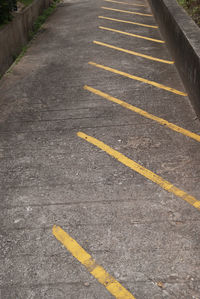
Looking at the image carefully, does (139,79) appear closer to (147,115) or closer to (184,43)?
(184,43)

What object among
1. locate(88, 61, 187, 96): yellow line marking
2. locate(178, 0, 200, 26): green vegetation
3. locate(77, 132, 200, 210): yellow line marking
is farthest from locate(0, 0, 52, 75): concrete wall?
locate(178, 0, 200, 26): green vegetation

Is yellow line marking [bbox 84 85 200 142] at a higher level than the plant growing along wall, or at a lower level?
lower

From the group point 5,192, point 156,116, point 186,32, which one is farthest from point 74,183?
point 186,32

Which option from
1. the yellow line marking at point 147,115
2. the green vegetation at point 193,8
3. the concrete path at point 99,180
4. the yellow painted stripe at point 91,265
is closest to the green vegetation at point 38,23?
the concrete path at point 99,180

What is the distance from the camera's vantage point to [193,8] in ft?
30.4

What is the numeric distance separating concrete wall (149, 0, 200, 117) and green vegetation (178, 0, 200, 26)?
32 centimetres

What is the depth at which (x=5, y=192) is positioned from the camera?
4848mm

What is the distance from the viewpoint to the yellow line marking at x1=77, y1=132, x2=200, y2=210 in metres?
4.47

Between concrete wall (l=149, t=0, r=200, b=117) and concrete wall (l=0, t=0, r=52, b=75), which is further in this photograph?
concrete wall (l=0, t=0, r=52, b=75)

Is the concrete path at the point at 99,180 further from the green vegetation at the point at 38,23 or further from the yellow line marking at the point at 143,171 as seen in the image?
the green vegetation at the point at 38,23

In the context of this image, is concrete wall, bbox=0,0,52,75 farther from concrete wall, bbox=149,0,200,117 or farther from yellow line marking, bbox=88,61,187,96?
concrete wall, bbox=149,0,200,117

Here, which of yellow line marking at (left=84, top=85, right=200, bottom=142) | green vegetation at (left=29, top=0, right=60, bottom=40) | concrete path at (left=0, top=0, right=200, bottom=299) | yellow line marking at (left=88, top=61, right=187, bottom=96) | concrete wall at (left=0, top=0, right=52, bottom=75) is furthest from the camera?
green vegetation at (left=29, top=0, right=60, bottom=40)

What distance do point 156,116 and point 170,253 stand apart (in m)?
3.17

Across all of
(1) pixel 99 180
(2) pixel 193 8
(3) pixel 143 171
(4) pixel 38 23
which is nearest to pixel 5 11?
(4) pixel 38 23
